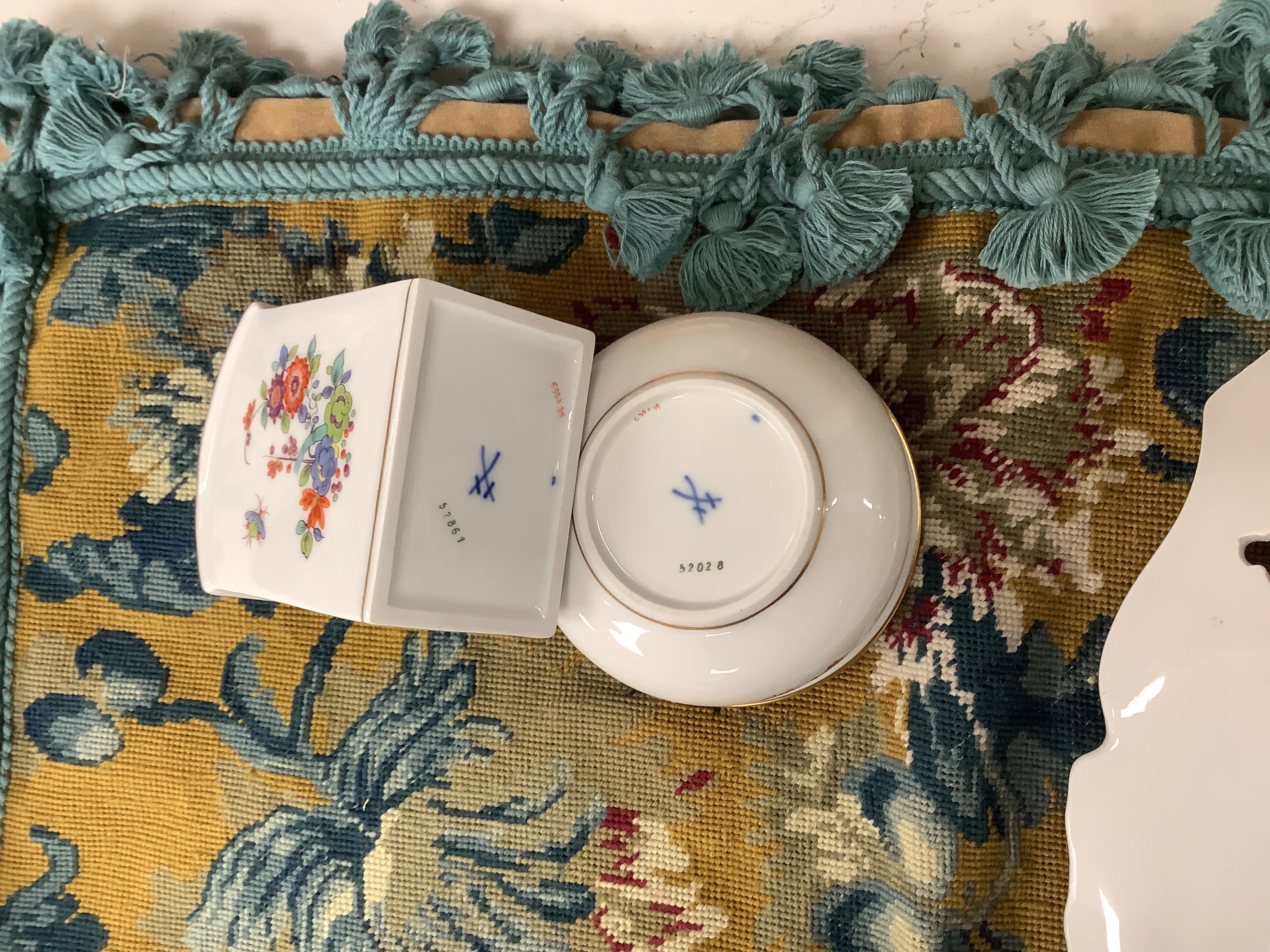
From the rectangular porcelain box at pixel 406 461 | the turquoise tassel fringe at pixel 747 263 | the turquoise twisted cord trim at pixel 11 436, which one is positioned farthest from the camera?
the turquoise twisted cord trim at pixel 11 436

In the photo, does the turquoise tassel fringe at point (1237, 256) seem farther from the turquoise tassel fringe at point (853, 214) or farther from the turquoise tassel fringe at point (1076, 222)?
the turquoise tassel fringe at point (853, 214)

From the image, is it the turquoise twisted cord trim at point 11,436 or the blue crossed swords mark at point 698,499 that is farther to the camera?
the turquoise twisted cord trim at point 11,436

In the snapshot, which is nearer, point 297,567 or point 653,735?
point 297,567

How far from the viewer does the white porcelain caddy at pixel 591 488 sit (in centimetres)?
45

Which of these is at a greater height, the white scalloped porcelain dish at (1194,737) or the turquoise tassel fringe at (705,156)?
the turquoise tassel fringe at (705,156)

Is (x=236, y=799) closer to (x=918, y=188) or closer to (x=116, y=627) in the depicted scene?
(x=116, y=627)

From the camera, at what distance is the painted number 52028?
1.57 feet

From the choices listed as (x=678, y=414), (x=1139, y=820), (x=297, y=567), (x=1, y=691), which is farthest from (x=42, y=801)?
(x=1139, y=820)

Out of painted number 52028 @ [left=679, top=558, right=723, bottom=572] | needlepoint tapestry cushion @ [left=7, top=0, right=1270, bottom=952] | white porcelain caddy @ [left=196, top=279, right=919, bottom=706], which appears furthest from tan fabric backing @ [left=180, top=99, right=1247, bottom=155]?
painted number 52028 @ [left=679, top=558, right=723, bottom=572]

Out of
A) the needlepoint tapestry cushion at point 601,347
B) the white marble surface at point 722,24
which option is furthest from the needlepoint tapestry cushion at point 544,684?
the white marble surface at point 722,24

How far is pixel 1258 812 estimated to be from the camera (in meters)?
0.50

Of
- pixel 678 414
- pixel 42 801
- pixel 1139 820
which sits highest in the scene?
pixel 678 414

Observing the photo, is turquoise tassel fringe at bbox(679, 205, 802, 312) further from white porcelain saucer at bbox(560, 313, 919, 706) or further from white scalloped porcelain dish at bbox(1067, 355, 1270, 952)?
white scalloped porcelain dish at bbox(1067, 355, 1270, 952)

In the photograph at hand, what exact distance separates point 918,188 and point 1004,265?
0.07 m
